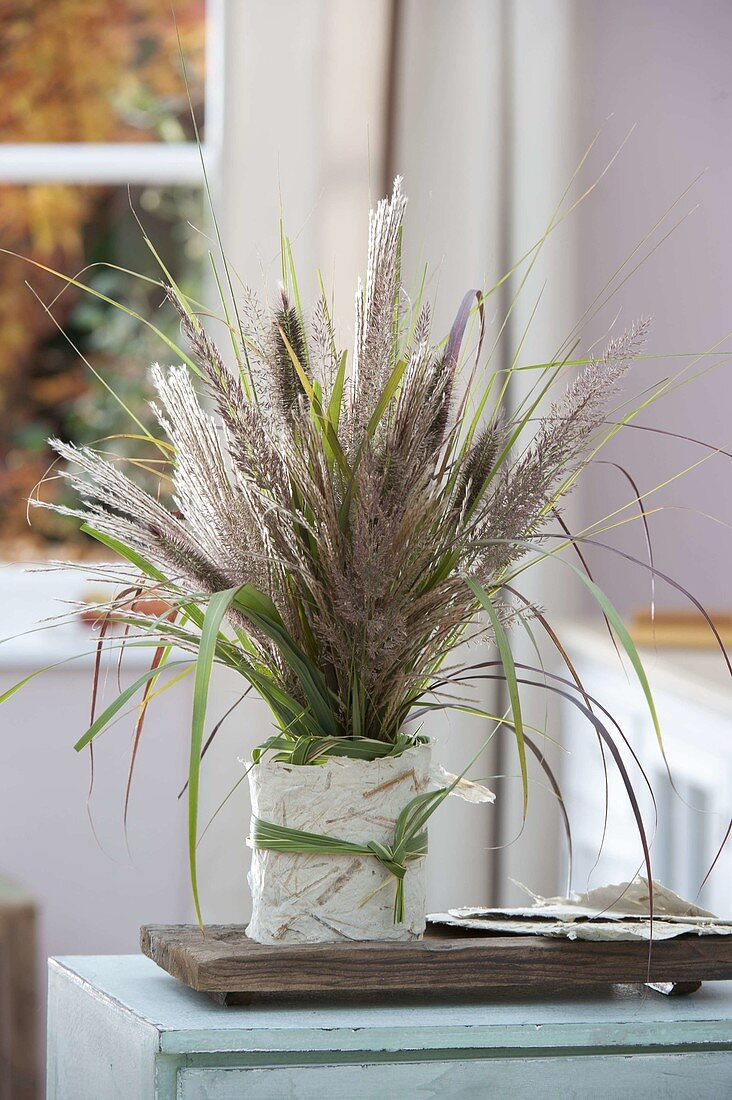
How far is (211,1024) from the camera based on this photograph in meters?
0.80

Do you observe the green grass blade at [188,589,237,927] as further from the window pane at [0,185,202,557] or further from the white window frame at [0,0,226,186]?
the window pane at [0,185,202,557]

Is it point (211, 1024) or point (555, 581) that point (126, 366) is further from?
point (211, 1024)

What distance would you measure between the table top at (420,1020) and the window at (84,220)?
8.38ft

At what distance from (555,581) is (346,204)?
74 cm

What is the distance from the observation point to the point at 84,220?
337 centimetres

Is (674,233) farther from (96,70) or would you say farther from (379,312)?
(379,312)

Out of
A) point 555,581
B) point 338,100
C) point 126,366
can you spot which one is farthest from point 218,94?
point 555,581

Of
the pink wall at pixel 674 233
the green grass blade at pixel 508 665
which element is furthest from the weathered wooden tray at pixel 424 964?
the pink wall at pixel 674 233

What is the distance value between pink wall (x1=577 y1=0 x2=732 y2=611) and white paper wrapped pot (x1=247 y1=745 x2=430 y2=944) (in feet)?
6.13

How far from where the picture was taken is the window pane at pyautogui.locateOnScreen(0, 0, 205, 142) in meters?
3.31

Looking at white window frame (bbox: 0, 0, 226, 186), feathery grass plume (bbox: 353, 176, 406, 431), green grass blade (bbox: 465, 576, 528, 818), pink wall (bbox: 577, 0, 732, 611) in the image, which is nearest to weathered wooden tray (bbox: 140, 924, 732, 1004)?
green grass blade (bbox: 465, 576, 528, 818)

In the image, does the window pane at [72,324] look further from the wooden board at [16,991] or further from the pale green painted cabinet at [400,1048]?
the pale green painted cabinet at [400,1048]

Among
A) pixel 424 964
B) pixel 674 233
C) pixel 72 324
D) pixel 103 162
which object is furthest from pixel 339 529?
pixel 72 324

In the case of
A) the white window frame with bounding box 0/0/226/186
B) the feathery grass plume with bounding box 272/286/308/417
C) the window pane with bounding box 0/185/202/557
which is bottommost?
the feathery grass plume with bounding box 272/286/308/417
